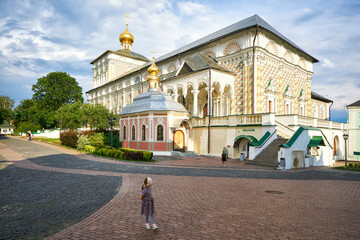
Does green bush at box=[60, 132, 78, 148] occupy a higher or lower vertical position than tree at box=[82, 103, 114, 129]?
lower

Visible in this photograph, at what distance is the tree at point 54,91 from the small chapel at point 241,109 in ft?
106

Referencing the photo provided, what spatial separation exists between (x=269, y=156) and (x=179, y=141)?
9819mm

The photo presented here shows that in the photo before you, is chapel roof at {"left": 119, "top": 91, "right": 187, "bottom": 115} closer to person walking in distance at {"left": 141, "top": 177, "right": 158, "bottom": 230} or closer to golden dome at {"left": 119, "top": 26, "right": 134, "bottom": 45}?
person walking in distance at {"left": 141, "top": 177, "right": 158, "bottom": 230}

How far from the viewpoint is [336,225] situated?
577 centimetres

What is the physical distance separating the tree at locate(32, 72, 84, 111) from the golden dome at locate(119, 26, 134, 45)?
15.8 metres

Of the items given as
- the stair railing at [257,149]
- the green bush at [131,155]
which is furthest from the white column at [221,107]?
the green bush at [131,155]

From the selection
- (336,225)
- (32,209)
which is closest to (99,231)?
(32,209)

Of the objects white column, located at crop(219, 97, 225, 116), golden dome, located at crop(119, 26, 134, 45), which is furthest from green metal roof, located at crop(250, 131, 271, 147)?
golden dome, located at crop(119, 26, 134, 45)

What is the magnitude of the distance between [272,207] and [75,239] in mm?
5556

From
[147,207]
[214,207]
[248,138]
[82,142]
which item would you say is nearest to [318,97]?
[248,138]

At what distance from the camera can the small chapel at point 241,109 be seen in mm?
18203

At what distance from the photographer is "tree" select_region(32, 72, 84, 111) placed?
171ft

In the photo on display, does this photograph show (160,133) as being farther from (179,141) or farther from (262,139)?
(262,139)

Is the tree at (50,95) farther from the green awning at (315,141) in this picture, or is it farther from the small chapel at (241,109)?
the green awning at (315,141)
